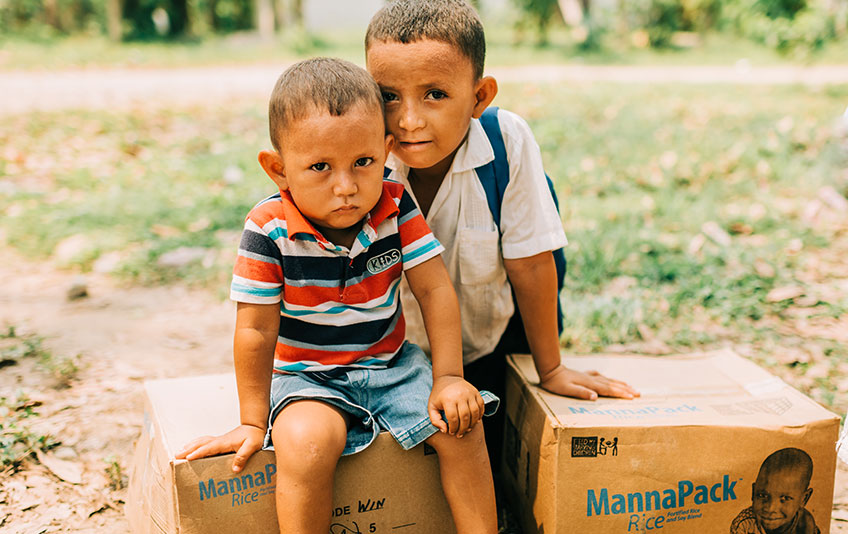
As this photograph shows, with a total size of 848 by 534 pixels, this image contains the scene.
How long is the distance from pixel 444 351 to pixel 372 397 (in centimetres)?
19

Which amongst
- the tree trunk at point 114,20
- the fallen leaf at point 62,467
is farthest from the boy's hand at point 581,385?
the tree trunk at point 114,20

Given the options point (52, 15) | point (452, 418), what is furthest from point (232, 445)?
point (52, 15)

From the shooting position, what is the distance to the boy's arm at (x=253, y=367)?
1.59 meters

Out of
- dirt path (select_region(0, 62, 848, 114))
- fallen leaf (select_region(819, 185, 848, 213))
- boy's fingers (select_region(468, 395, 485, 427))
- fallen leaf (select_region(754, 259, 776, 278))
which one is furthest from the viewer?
dirt path (select_region(0, 62, 848, 114))

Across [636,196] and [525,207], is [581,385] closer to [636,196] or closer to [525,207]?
[525,207]

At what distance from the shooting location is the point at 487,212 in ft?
6.42

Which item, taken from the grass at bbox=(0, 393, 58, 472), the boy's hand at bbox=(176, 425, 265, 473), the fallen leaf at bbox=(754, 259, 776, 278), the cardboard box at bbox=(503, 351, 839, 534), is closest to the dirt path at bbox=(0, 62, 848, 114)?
the grass at bbox=(0, 393, 58, 472)

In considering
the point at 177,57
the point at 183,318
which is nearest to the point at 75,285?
the point at 183,318

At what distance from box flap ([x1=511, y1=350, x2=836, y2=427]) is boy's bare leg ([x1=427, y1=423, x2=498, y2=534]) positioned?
205 mm

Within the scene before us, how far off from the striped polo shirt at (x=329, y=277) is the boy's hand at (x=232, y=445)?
0.69 feet

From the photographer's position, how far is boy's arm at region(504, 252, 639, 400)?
1.92m

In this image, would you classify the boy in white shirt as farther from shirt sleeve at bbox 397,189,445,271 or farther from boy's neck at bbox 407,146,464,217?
shirt sleeve at bbox 397,189,445,271

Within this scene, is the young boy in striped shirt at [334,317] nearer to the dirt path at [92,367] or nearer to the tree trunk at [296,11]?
the dirt path at [92,367]

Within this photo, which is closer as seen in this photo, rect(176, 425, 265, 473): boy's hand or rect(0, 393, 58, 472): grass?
rect(176, 425, 265, 473): boy's hand
